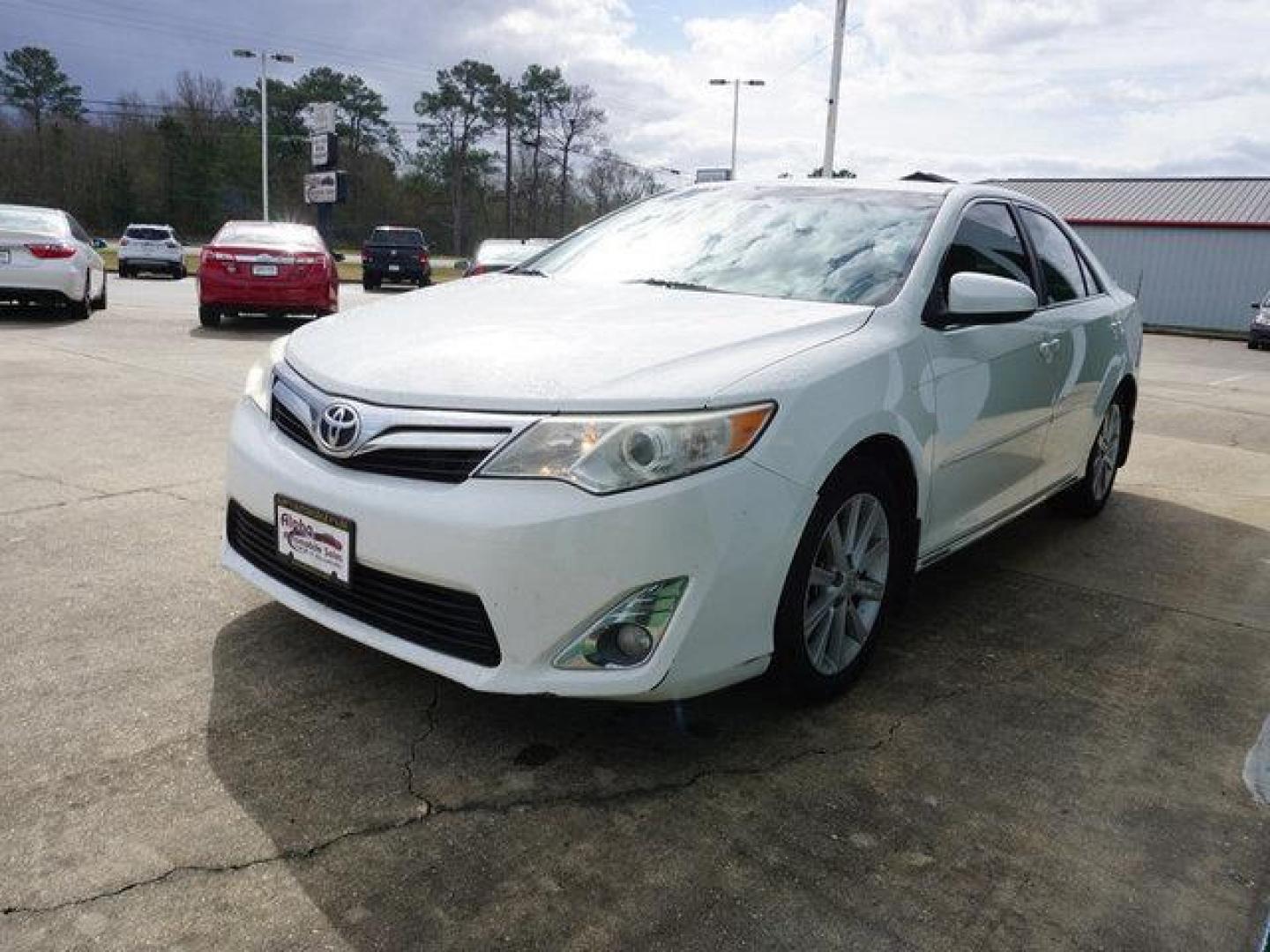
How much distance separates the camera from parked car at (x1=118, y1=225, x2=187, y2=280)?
92.0 ft

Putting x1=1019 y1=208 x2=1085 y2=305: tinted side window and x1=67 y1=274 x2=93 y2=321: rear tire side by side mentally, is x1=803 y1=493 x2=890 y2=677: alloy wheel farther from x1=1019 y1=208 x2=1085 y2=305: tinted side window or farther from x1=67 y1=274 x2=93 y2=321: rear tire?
x1=67 y1=274 x2=93 y2=321: rear tire

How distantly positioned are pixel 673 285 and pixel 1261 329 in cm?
2387

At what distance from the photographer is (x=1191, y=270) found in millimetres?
33188

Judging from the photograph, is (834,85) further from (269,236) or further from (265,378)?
(265,378)

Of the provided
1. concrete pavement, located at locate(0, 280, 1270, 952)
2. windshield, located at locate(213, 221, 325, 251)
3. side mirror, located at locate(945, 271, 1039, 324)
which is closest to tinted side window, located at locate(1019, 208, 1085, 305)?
side mirror, located at locate(945, 271, 1039, 324)

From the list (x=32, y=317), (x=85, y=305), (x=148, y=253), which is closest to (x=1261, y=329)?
(x=85, y=305)

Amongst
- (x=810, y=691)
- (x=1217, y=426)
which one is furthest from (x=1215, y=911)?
(x=1217, y=426)

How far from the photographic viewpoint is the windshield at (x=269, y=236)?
1312 cm

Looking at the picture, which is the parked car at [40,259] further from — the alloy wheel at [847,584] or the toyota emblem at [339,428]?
the alloy wheel at [847,584]

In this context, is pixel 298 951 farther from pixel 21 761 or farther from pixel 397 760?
pixel 21 761

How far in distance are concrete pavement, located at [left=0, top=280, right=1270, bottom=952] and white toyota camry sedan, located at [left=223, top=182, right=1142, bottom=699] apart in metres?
0.29

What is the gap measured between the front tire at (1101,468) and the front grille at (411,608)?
3647 millimetres

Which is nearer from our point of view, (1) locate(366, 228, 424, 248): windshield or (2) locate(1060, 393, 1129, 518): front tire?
(2) locate(1060, 393, 1129, 518): front tire

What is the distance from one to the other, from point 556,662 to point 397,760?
0.52 m
